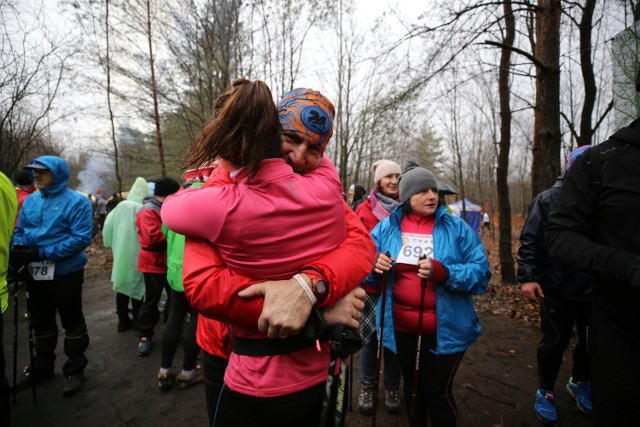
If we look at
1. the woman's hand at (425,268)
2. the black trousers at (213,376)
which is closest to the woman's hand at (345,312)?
the black trousers at (213,376)

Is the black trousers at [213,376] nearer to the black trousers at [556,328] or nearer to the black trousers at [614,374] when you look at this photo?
the black trousers at [614,374]

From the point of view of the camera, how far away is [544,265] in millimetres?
2807

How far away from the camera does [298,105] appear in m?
1.27

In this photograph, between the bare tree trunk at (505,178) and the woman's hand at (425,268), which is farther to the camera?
the bare tree trunk at (505,178)

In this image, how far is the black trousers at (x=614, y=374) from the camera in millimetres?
1409

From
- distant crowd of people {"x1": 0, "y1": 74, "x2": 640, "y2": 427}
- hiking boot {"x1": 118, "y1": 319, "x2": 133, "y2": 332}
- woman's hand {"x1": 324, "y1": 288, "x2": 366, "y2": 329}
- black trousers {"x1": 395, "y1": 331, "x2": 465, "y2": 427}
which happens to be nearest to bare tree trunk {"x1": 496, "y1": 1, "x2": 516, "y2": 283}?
distant crowd of people {"x1": 0, "y1": 74, "x2": 640, "y2": 427}

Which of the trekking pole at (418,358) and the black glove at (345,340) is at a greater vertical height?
the black glove at (345,340)

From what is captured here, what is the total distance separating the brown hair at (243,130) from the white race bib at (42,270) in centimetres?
317

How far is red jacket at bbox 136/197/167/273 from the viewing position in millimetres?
3939

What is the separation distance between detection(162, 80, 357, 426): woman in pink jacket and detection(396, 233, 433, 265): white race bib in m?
1.28

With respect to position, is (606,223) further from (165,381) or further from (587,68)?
(587,68)

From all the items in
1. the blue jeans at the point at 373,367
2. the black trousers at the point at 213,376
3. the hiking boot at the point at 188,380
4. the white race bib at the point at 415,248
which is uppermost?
the white race bib at the point at 415,248

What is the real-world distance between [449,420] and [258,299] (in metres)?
1.94

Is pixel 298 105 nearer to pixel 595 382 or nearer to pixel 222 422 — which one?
pixel 222 422
